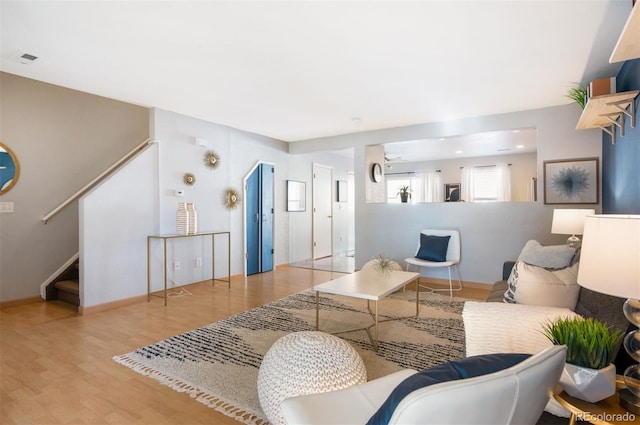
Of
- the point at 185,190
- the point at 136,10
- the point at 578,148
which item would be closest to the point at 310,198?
the point at 185,190

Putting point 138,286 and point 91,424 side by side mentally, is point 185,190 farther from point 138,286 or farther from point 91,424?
point 91,424

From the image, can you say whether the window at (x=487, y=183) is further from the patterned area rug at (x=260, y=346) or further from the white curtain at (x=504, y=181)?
the patterned area rug at (x=260, y=346)

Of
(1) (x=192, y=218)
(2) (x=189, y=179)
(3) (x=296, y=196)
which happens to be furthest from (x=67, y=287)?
(3) (x=296, y=196)

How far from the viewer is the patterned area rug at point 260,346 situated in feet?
6.82

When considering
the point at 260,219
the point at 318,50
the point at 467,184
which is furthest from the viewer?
the point at 467,184

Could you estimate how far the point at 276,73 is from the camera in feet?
10.1

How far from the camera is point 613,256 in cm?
102

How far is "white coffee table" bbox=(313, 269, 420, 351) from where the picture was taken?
264 cm

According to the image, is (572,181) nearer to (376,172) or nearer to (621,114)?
(621,114)

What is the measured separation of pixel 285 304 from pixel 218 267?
66.4 inches

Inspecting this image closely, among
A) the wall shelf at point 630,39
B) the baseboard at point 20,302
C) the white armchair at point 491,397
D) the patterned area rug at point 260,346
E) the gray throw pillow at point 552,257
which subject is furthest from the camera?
the baseboard at point 20,302

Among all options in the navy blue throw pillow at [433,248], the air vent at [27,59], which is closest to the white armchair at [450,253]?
the navy blue throw pillow at [433,248]

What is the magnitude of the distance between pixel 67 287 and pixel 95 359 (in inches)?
79.5

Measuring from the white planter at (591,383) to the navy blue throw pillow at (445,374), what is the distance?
0.95ft
